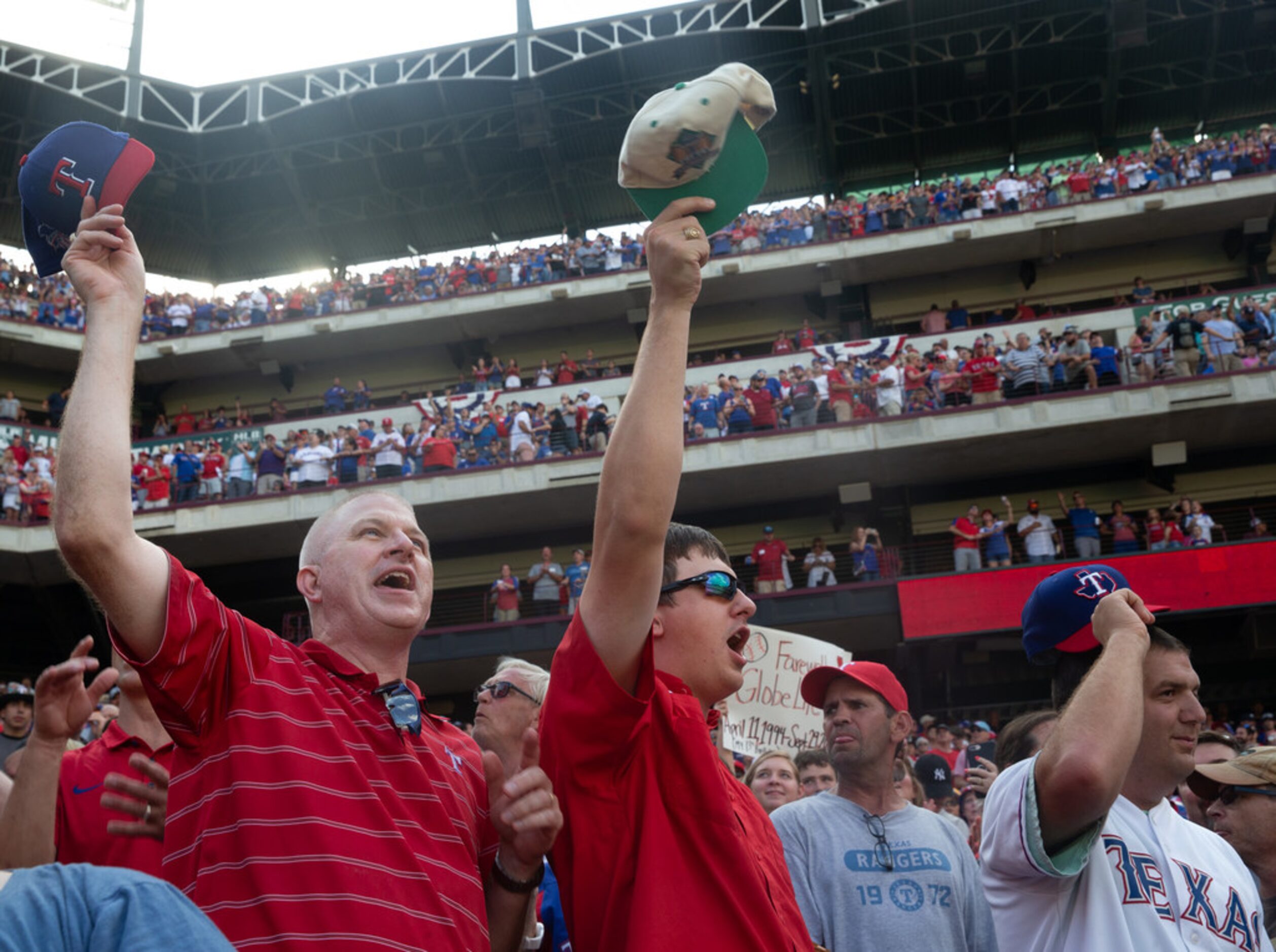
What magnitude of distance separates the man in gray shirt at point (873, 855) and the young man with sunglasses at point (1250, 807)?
79cm

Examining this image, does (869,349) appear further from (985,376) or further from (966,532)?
(966,532)

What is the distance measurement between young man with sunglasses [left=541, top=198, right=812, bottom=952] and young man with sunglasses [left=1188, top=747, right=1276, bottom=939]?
202 cm

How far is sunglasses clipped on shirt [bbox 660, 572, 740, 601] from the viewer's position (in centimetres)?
236

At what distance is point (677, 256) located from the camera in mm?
2027

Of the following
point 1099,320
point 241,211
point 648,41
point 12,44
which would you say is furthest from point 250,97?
point 1099,320

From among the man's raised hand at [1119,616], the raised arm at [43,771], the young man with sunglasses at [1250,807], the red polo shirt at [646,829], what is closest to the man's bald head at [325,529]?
the raised arm at [43,771]

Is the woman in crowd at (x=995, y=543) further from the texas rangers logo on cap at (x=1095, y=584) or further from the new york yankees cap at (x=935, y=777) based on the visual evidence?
the texas rangers logo on cap at (x=1095, y=584)

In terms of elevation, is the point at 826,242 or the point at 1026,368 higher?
the point at 826,242

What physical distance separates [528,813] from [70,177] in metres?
1.58

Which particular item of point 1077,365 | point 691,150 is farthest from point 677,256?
point 1077,365

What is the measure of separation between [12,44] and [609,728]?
97.9 feet

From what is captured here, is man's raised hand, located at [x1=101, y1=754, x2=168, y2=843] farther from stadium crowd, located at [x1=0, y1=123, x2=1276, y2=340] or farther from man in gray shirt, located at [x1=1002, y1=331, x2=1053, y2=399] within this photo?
stadium crowd, located at [x1=0, y1=123, x2=1276, y2=340]

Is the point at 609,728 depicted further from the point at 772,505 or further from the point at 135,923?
the point at 772,505

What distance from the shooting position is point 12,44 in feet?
85.4
